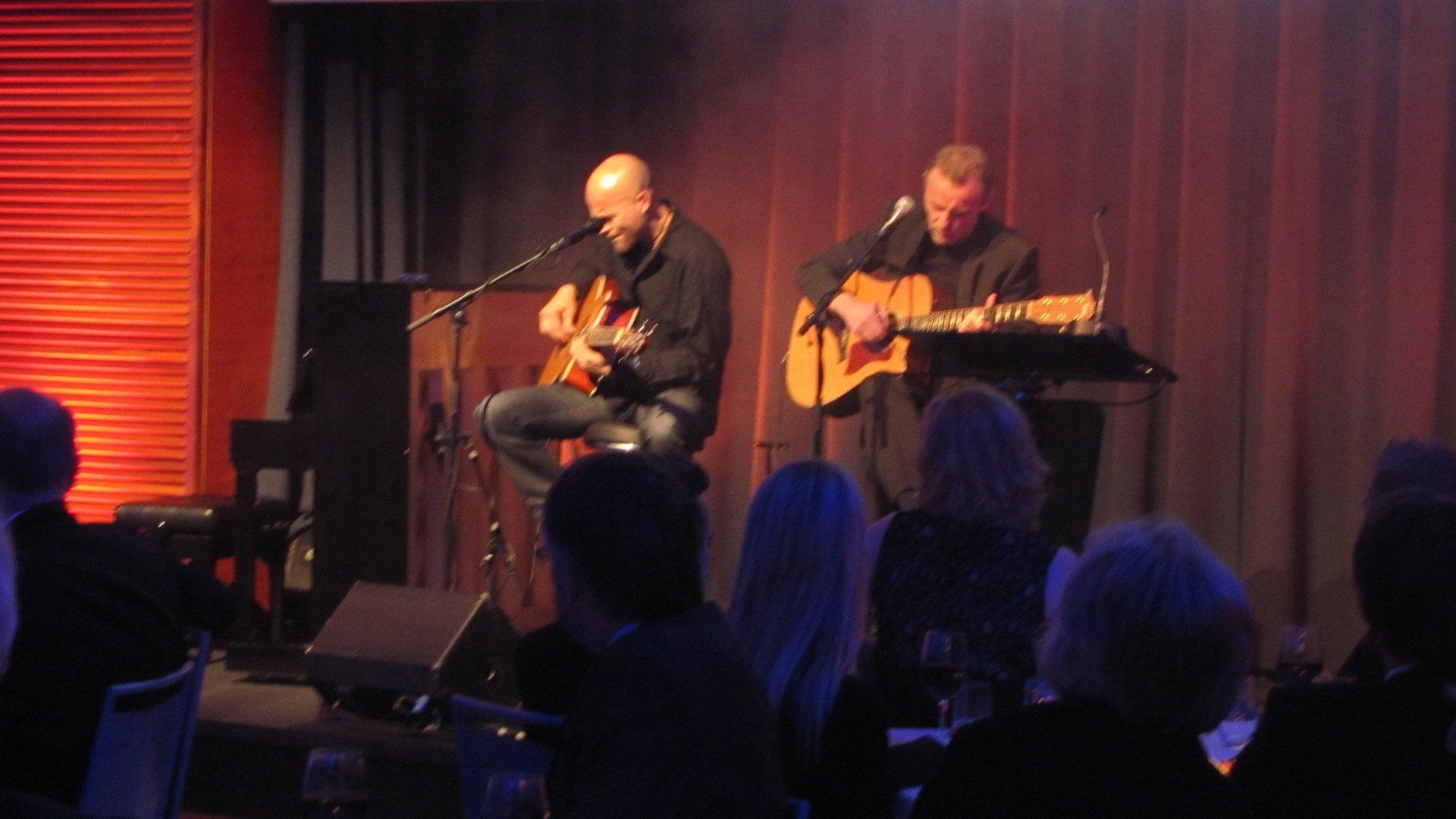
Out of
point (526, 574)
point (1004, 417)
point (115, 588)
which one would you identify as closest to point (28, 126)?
point (526, 574)

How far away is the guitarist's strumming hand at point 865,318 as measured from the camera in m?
4.73

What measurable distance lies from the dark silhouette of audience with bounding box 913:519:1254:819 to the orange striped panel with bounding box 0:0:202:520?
4.94 m

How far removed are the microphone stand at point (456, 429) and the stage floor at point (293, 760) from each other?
742 mm

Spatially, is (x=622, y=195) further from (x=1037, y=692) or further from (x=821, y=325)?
(x=1037, y=692)

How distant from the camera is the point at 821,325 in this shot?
4.84 metres

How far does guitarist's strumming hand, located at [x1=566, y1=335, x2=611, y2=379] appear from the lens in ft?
15.7

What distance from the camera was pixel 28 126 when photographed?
6.06 m

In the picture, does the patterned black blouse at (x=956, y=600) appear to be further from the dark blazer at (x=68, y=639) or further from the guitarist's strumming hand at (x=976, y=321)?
the guitarist's strumming hand at (x=976, y=321)

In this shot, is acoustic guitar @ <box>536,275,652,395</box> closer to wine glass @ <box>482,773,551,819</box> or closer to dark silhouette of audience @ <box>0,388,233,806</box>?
dark silhouette of audience @ <box>0,388,233,806</box>

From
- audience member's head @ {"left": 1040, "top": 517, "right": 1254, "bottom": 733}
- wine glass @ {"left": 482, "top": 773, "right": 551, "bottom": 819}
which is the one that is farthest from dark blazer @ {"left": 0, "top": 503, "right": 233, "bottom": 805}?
audience member's head @ {"left": 1040, "top": 517, "right": 1254, "bottom": 733}

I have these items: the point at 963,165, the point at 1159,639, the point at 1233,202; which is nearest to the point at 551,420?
the point at 963,165

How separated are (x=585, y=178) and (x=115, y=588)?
3935mm

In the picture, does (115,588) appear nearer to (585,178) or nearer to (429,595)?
(429,595)

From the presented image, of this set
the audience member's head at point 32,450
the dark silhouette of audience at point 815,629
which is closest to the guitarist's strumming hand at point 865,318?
the dark silhouette of audience at point 815,629
